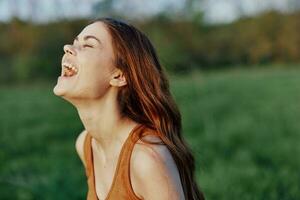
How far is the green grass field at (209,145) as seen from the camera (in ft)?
12.6

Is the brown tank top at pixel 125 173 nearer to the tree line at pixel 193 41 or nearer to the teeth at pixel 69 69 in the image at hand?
the teeth at pixel 69 69

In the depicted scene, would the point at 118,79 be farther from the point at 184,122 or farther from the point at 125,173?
the point at 184,122

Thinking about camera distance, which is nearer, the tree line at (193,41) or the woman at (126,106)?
the woman at (126,106)

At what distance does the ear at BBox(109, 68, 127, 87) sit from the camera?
206cm

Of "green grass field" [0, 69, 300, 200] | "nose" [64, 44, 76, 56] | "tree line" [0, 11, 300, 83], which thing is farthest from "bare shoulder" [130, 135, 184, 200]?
"tree line" [0, 11, 300, 83]

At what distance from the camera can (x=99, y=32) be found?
2.08m

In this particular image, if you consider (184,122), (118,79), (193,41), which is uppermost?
(118,79)

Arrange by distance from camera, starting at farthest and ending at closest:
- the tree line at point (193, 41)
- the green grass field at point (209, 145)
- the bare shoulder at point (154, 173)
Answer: the tree line at point (193, 41) < the green grass field at point (209, 145) < the bare shoulder at point (154, 173)

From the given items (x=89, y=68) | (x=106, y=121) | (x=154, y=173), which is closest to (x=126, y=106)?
(x=106, y=121)

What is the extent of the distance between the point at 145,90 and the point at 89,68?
0.19m

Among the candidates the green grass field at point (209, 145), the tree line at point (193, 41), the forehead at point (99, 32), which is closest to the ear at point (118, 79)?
the forehead at point (99, 32)

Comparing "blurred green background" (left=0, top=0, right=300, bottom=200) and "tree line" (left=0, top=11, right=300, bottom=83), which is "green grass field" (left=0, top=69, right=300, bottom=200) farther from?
"tree line" (left=0, top=11, right=300, bottom=83)

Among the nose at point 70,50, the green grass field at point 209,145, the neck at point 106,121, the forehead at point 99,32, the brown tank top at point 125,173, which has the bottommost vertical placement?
the green grass field at point 209,145

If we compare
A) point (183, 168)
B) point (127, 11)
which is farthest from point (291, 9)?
point (183, 168)
